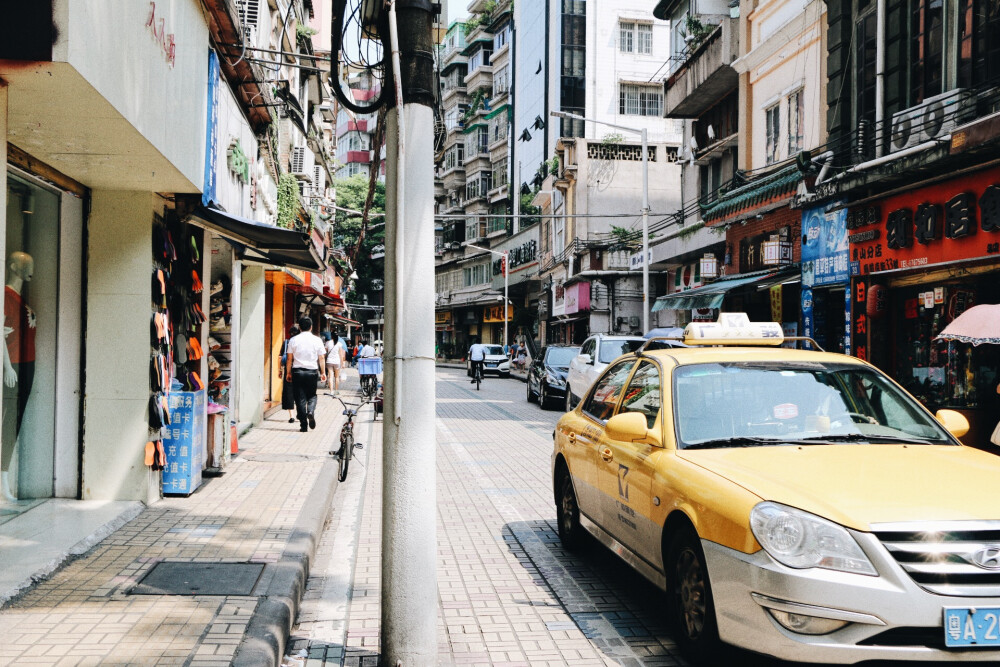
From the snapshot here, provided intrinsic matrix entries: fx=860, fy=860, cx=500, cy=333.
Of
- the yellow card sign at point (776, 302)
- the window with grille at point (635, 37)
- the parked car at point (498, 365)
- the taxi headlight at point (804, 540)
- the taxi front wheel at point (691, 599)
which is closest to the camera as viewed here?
the taxi headlight at point (804, 540)

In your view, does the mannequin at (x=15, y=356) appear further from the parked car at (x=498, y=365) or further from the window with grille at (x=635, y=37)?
the window with grille at (x=635, y=37)

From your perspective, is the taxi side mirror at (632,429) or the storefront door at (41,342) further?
the storefront door at (41,342)

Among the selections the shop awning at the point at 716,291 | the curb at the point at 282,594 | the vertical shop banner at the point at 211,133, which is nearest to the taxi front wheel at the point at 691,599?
the curb at the point at 282,594

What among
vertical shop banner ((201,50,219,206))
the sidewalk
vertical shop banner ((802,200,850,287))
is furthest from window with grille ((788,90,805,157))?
the sidewalk

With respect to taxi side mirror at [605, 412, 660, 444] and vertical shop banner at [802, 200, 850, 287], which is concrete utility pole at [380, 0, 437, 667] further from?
vertical shop banner at [802, 200, 850, 287]

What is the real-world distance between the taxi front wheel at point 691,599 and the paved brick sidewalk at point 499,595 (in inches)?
8.5

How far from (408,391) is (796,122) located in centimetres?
1747

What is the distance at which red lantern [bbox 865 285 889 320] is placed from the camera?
1587 cm

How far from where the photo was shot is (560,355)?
75.8 feet

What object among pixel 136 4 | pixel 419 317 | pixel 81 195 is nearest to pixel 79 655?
pixel 419 317

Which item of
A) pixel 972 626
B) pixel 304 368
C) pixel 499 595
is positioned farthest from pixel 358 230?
pixel 972 626

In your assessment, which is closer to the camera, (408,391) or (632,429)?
(408,391)

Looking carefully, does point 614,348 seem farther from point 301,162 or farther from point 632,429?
point 632,429

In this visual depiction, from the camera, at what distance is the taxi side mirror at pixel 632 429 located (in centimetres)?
500
